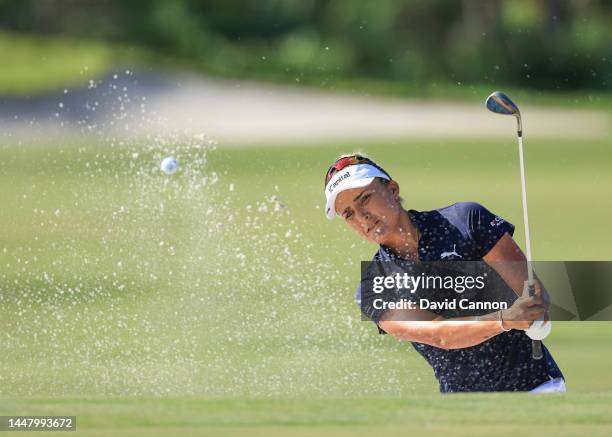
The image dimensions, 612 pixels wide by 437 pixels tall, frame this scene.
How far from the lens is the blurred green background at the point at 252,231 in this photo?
18.5 feet

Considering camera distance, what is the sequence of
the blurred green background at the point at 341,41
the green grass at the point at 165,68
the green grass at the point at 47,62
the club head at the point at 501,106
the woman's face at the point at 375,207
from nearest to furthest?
the woman's face at the point at 375,207 → the club head at the point at 501,106 → the green grass at the point at 165,68 → the blurred green background at the point at 341,41 → the green grass at the point at 47,62

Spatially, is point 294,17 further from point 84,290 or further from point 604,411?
point 604,411

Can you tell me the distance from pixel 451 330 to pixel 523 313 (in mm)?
261

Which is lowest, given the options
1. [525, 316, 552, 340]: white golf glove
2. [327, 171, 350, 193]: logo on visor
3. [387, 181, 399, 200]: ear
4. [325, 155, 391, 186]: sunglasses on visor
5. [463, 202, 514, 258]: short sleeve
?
[525, 316, 552, 340]: white golf glove

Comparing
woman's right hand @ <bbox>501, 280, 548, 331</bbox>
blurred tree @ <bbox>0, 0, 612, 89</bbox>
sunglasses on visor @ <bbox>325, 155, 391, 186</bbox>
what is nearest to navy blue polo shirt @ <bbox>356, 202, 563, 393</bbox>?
woman's right hand @ <bbox>501, 280, 548, 331</bbox>

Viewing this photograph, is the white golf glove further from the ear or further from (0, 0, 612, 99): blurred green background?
(0, 0, 612, 99): blurred green background

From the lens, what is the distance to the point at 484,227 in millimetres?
5449

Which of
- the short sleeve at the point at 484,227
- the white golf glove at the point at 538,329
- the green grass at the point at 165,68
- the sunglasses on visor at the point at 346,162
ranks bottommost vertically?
the white golf glove at the point at 538,329

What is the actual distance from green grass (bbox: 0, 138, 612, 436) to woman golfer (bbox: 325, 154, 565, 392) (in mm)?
182

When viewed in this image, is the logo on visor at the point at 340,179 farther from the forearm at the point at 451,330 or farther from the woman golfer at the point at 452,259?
the forearm at the point at 451,330

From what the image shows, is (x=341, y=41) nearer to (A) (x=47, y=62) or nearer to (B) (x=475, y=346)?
(A) (x=47, y=62)

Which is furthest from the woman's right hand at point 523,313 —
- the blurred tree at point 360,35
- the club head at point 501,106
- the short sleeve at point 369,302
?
the blurred tree at point 360,35

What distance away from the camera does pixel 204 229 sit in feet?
34.0

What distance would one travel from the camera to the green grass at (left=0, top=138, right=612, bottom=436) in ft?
17.6
